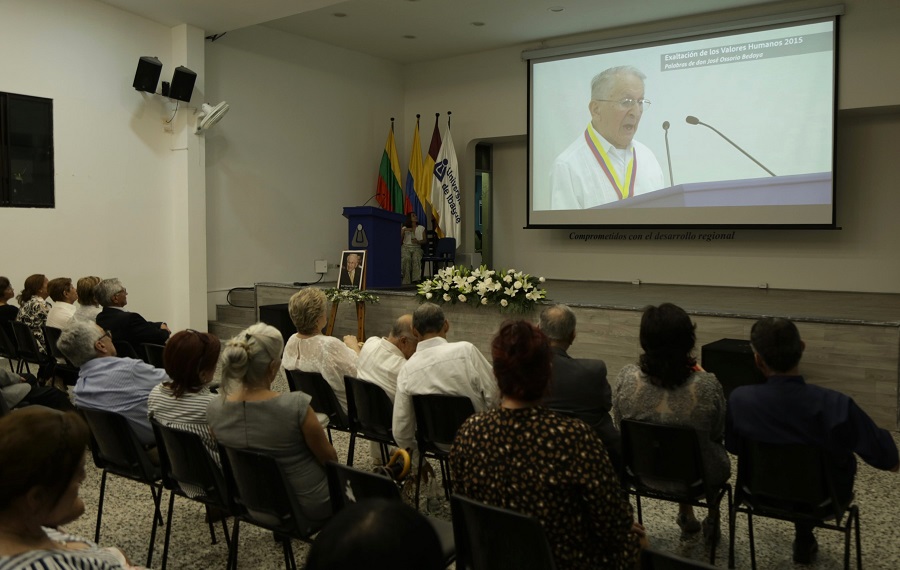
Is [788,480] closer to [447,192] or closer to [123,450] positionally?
[123,450]

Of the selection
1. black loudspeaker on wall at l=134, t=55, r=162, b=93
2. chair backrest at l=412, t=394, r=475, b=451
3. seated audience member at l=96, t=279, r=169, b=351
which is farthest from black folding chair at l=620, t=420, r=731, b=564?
black loudspeaker on wall at l=134, t=55, r=162, b=93

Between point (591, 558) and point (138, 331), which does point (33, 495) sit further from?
point (138, 331)

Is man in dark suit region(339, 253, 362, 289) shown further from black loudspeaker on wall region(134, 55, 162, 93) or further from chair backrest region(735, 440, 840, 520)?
chair backrest region(735, 440, 840, 520)

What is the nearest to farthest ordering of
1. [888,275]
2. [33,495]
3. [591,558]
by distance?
[33,495] < [591,558] < [888,275]

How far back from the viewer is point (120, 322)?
5055 millimetres

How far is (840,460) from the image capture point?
8.84ft

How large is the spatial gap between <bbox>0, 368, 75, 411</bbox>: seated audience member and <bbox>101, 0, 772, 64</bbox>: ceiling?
202 inches

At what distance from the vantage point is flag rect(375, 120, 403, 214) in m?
11.2

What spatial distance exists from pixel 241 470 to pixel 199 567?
2.69 ft

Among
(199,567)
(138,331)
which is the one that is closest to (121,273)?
(138,331)

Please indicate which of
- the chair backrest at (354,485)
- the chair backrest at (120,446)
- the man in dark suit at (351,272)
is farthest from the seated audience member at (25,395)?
the man in dark suit at (351,272)

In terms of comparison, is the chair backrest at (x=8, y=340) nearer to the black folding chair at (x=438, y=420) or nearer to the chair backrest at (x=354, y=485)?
the black folding chair at (x=438, y=420)

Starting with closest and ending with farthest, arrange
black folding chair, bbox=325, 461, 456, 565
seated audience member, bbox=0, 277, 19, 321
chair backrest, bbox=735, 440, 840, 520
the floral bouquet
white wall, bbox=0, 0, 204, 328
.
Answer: black folding chair, bbox=325, 461, 456, 565
chair backrest, bbox=735, 440, 840, 520
seated audience member, bbox=0, 277, 19, 321
the floral bouquet
white wall, bbox=0, 0, 204, 328

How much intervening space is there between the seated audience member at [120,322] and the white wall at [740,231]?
22.5 ft
